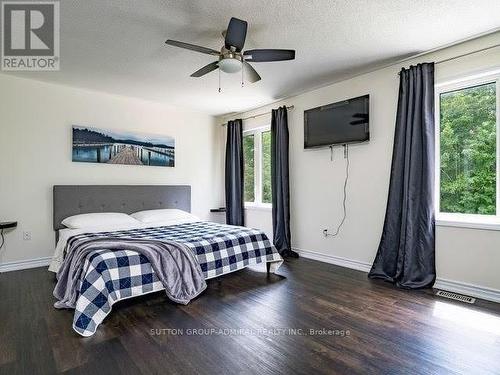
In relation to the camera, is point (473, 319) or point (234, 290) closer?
point (473, 319)

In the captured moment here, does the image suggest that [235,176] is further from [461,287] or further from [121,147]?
[461,287]

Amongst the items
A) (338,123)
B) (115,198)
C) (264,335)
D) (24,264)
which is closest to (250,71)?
(338,123)

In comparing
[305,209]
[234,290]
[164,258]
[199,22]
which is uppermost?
[199,22]

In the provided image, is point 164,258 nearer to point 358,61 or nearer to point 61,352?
point 61,352

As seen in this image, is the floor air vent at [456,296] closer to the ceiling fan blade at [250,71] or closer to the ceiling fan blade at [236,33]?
the ceiling fan blade at [250,71]

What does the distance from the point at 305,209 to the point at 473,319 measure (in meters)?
2.43

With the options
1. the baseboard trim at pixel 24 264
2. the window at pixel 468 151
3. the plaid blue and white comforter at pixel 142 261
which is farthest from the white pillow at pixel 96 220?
the window at pixel 468 151

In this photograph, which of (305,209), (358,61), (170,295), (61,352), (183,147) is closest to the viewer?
(61,352)

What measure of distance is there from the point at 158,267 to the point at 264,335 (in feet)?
3.71

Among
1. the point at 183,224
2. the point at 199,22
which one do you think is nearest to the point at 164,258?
the point at 183,224

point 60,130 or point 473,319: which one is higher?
point 60,130

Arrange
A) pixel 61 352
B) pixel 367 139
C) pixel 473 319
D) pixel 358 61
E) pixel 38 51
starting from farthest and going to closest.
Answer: pixel 367 139 → pixel 358 61 → pixel 38 51 → pixel 473 319 → pixel 61 352

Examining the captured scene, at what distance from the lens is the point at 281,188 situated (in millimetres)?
4613

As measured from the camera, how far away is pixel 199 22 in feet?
8.21
